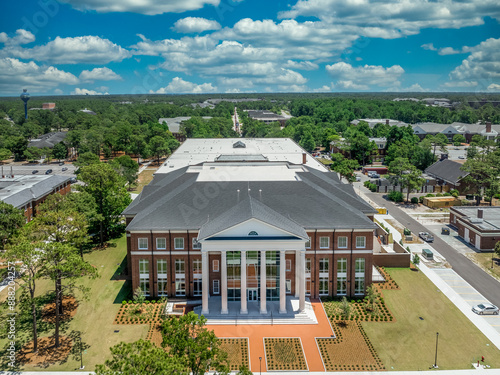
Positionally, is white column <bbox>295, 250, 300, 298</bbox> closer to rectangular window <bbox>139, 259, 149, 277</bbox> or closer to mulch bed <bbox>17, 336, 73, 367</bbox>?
rectangular window <bbox>139, 259, 149, 277</bbox>

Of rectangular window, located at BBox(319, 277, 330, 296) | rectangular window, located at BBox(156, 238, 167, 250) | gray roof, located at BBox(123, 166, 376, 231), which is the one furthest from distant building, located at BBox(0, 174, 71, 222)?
rectangular window, located at BBox(319, 277, 330, 296)

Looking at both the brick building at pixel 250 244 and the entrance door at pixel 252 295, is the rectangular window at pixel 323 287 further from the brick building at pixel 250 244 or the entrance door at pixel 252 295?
the entrance door at pixel 252 295

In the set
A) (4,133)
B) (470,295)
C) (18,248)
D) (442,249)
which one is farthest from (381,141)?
(4,133)

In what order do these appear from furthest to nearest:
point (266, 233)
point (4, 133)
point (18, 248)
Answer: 1. point (4, 133)
2. point (266, 233)
3. point (18, 248)

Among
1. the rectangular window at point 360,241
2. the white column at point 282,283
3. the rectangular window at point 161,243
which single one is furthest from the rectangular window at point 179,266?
the rectangular window at point 360,241

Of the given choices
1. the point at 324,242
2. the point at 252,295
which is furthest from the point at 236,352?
the point at 324,242

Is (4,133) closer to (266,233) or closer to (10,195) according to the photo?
(10,195)

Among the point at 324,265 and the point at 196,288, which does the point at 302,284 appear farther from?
the point at 196,288
